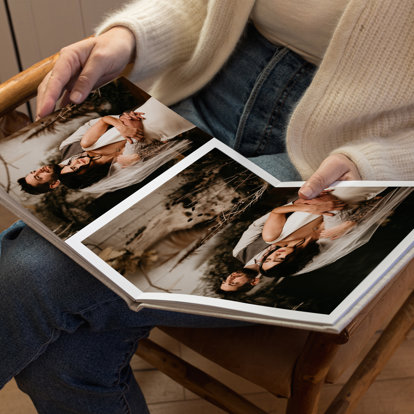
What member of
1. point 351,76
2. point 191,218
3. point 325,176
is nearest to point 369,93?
point 351,76

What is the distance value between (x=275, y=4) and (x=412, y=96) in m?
0.21

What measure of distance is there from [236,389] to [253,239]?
1.77 feet

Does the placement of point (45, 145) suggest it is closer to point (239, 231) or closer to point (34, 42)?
point (239, 231)

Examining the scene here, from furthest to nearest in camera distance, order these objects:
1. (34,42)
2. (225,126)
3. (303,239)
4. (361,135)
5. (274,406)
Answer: (34,42) < (274,406) < (225,126) < (361,135) < (303,239)

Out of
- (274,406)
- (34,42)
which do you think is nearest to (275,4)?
(274,406)

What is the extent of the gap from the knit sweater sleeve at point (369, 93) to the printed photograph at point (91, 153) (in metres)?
0.14

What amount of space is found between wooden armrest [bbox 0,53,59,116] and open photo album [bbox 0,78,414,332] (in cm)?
11

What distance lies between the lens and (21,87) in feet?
2.03

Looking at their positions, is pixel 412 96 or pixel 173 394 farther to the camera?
pixel 173 394

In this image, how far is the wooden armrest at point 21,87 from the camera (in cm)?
61

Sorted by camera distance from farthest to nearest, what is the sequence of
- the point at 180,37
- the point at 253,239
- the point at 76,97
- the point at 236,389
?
the point at 236,389
the point at 180,37
the point at 76,97
the point at 253,239

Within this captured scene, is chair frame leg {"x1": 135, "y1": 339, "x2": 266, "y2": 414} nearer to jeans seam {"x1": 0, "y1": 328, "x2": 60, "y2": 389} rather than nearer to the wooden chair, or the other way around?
the wooden chair

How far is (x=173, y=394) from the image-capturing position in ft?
2.95

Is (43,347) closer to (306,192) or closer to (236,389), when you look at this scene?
(306,192)
